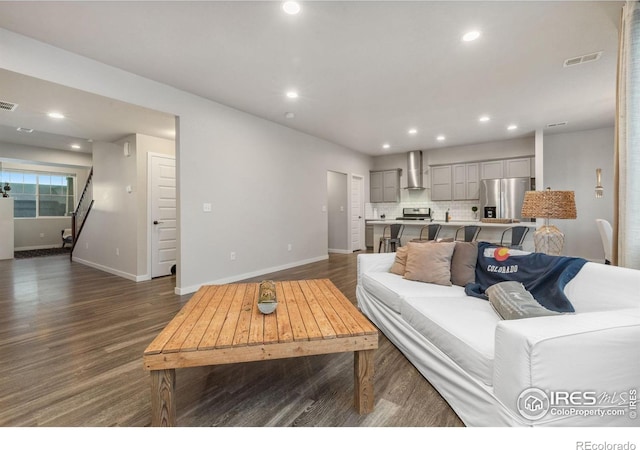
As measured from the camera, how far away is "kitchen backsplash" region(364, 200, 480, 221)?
739 cm

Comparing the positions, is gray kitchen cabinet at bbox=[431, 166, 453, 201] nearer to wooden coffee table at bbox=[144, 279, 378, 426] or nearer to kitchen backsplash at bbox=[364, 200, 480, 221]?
kitchen backsplash at bbox=[364, 200, 480, 221]

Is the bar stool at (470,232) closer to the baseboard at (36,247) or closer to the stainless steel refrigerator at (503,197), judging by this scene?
the stainless steel refrigerator at (503,197)

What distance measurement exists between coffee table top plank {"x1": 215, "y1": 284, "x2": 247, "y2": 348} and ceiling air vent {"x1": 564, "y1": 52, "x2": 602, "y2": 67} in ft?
13.8

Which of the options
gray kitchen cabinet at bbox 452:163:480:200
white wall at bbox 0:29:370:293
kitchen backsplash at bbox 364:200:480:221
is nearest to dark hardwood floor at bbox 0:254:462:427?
white wall at bbox 0:29:370:293

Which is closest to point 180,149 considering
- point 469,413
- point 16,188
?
point 469,413

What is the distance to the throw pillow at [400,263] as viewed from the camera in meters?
2.94

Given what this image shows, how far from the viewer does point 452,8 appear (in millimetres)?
2307

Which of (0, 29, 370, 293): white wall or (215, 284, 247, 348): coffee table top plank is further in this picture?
(0, 29, 370, 293): white wall

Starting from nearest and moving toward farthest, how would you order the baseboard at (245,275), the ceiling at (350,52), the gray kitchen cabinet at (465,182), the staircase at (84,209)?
the ceiling at (350,52) < the baseboard at (245,275) < the staircase at (84,209) < the gray kitchen cabinet at (465,182)

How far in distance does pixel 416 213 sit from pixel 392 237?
295 cm

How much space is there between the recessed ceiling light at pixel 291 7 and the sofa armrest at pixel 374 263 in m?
2.29

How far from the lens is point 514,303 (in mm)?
1676

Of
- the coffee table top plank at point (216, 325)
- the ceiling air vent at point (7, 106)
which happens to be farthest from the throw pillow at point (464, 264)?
the ceiling air vent at point (7, 106)

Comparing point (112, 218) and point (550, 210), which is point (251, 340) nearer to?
point (550, 210)
